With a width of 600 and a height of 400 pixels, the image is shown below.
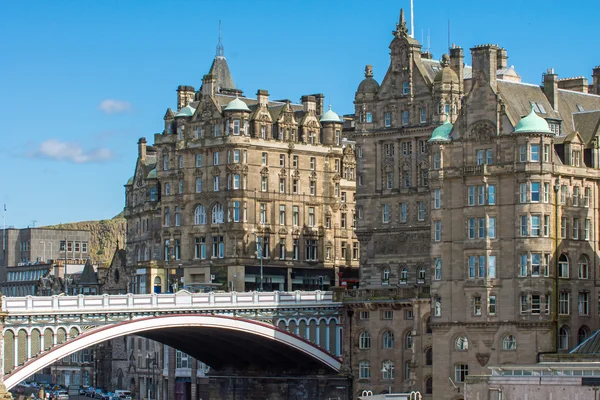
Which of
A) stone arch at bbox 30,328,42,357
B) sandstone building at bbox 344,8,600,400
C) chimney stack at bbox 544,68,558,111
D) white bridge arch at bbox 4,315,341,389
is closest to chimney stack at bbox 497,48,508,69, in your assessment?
sandstone building at bbox 344,8,600,400

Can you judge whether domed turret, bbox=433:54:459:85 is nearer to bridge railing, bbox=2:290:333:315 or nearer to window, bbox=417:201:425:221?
window, bbox=417:201:425:221

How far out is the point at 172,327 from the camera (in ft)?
491

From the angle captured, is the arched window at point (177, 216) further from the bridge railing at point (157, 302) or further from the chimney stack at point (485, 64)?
the chimney stack at point (485, 64)

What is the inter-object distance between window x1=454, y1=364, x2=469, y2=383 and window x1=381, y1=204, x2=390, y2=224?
2380 centimetres

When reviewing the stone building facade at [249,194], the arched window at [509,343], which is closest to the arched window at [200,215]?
the stone building facade at [249,194]

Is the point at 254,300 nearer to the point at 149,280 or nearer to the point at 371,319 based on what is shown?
the point at 371,319

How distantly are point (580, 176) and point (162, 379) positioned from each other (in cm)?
6298

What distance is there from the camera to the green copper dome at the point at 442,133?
14662cm

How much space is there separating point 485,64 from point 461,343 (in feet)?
76.4

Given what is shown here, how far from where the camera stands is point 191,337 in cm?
16200

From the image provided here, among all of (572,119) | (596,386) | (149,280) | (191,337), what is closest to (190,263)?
(149,280)

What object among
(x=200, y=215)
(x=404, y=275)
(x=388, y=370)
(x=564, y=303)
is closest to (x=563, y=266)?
(x=564, y=303)

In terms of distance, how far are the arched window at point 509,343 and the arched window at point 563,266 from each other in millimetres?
6519

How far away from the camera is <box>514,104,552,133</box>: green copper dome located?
140875 millimetres
